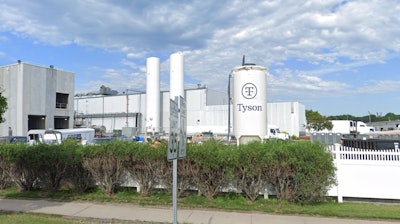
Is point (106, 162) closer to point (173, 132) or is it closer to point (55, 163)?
point (55, 163)

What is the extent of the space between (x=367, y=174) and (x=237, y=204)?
12.8 ft

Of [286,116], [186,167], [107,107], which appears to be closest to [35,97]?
[107,107]

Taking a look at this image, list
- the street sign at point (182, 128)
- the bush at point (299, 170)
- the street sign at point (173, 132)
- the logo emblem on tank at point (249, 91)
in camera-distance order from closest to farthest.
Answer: the street sign at point (173, 132)
the street sign at point (182, 128)
the bush at point (299, 170)
the logo emblem on tank at point (249, 91)

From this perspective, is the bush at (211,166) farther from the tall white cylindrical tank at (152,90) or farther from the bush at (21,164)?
the tall white cylindrical tank at (152,90)

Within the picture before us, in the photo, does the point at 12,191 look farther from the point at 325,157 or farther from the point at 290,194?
the point at 325,157

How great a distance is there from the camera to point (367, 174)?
991cm

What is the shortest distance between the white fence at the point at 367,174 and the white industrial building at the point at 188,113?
45.5 meters

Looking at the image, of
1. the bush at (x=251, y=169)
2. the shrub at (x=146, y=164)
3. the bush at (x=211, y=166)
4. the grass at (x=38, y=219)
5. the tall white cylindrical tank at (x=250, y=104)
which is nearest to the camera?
the grass at (x=38, y=219)

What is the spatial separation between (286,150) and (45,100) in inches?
1795

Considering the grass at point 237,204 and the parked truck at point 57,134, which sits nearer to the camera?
the grass at point 237,204

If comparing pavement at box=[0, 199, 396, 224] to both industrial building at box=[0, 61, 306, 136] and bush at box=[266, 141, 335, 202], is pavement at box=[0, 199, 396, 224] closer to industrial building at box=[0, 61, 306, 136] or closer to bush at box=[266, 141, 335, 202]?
bush at box=[266, 141, 335, 202]

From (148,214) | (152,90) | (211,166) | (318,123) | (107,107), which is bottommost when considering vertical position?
(148,214)

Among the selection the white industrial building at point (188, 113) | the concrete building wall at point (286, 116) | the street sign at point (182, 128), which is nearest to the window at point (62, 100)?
the white industrial building at point (188, 113)

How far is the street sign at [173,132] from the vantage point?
5.08 m
